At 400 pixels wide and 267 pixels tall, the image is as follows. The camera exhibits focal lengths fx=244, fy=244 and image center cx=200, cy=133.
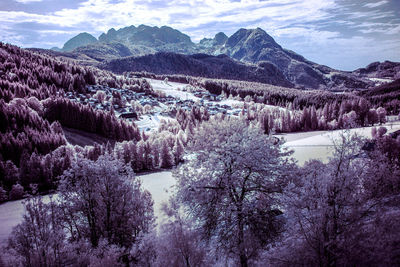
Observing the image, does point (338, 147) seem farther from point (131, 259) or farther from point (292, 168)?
point (131, 259)

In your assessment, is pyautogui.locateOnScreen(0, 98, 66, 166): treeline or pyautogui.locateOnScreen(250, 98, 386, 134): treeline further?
pyautogui.locateOnScreen(250, 98, 386, 134): treeline

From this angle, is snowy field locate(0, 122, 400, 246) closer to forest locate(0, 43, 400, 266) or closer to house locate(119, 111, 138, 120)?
forest locate(0, 43, 400, 266)

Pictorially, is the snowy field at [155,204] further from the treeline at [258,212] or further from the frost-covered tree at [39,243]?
the treeline at [258,212]

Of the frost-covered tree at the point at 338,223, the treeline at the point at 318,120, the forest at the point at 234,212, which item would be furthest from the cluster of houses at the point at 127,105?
the frost-covered tree at the point at 338,223

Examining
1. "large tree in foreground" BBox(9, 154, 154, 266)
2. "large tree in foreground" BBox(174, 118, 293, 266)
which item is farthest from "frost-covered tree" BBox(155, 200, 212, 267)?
"large tree in foreground" BBox(9, 154, 154, 266)

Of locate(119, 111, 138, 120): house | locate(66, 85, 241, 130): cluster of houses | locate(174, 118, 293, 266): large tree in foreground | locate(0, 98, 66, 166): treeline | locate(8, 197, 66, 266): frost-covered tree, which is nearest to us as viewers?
locate(174, 118, 293, 266): large tree in foreground

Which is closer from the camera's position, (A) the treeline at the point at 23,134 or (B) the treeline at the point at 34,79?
(A) the treeline at the point at 23,134

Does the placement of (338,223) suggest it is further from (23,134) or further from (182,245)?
(23,134)

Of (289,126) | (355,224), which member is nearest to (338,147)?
(355,224)
